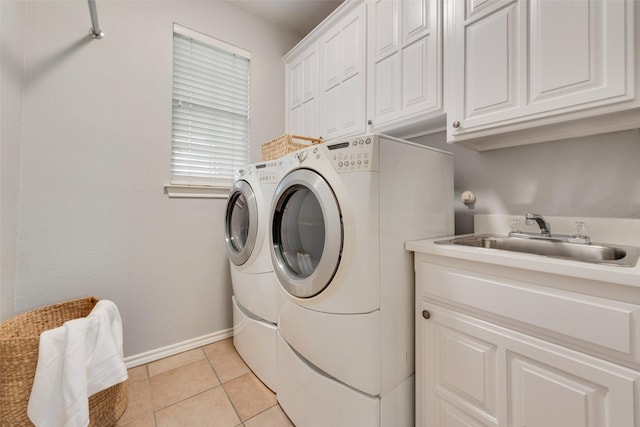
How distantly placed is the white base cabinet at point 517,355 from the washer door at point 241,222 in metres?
0.97

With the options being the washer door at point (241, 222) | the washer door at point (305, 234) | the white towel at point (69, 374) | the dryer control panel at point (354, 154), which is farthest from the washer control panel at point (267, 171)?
the white towel at point (69, 374)

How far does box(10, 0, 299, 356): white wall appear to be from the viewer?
149 centimetres

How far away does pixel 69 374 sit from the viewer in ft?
3.31

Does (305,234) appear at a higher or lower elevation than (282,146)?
lower

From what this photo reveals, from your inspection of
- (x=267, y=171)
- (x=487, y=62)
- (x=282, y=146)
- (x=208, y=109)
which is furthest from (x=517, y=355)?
(x=208, y=109)

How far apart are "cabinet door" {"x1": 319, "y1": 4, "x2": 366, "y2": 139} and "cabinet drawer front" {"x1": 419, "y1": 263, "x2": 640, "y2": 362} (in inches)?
45.5

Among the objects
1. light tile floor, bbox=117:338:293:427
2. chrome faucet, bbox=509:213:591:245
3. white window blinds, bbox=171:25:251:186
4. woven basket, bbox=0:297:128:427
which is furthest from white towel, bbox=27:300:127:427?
chrome faucet, bbox=509:213:591:245

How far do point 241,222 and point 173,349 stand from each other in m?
1.08

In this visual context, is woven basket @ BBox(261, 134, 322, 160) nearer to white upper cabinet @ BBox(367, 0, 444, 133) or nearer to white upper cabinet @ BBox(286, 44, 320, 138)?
white upper cabinet @ BBox(286, 44, 320, 138)

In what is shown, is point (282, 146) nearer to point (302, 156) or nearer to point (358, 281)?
point (302, 156)

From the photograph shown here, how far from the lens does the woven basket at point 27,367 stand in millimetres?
987

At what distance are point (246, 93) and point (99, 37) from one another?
99 centimetres

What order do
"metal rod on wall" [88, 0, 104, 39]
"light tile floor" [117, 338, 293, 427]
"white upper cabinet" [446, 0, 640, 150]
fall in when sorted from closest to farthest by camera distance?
"white upper cabinet" [446, 0, 640, 150]
"light tile floor" [117, 338, 293, 427]
"metal rod on wall" [88, 0, 104, 39]

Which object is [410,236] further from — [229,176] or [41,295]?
[41,295]
